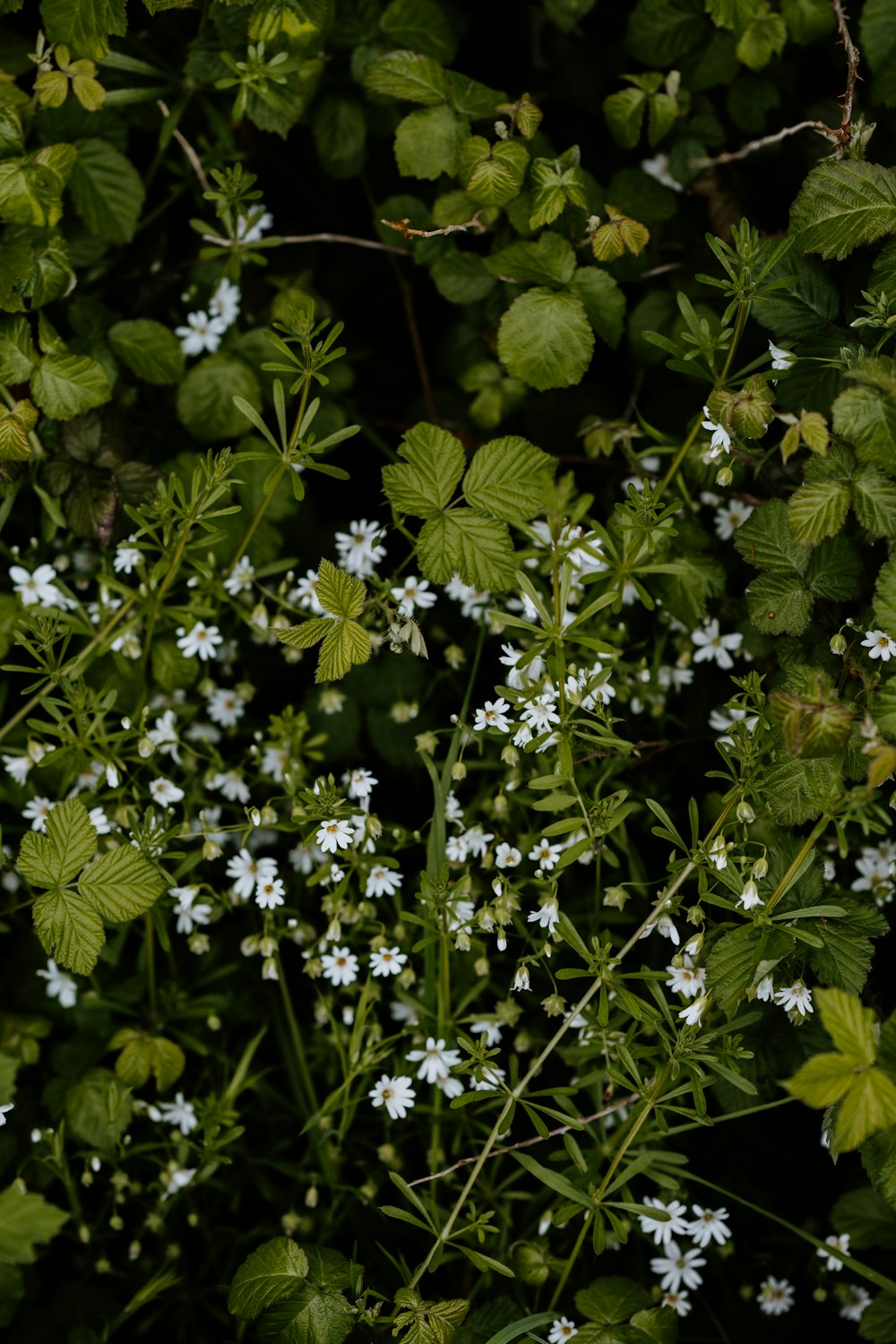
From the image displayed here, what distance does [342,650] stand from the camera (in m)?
2.08

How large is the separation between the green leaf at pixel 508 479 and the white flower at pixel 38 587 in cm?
94

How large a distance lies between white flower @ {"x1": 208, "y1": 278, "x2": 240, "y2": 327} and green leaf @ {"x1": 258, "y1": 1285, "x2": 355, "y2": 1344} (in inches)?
82.6

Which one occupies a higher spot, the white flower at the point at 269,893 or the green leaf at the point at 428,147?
the green leaf at the point at 428,147

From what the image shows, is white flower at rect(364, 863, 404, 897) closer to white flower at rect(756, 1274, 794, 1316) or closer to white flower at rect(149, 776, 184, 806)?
white flower at rect(149, 776, 184, 806)

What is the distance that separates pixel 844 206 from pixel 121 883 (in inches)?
74.2

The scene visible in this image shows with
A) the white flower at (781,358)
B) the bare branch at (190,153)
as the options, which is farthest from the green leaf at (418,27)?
the white flower at (781,358)

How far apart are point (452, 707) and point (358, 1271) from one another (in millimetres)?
1226

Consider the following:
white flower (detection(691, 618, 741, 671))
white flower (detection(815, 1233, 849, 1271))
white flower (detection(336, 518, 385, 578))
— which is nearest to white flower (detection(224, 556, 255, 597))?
white flower (detection(336, 518, 385, 578))

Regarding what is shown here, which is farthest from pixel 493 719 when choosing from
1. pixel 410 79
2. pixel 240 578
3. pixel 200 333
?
pixel 410 79

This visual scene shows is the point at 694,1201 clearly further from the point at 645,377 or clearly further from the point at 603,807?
the point at 645,377

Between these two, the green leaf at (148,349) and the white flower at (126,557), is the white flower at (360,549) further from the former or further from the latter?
the green leaf at (148,349)

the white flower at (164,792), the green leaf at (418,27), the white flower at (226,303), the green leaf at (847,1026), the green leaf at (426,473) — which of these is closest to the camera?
the green leaf at (847,1026)

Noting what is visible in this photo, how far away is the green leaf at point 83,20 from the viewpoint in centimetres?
235

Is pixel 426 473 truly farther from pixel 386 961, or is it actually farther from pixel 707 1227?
pixel 707 1227
